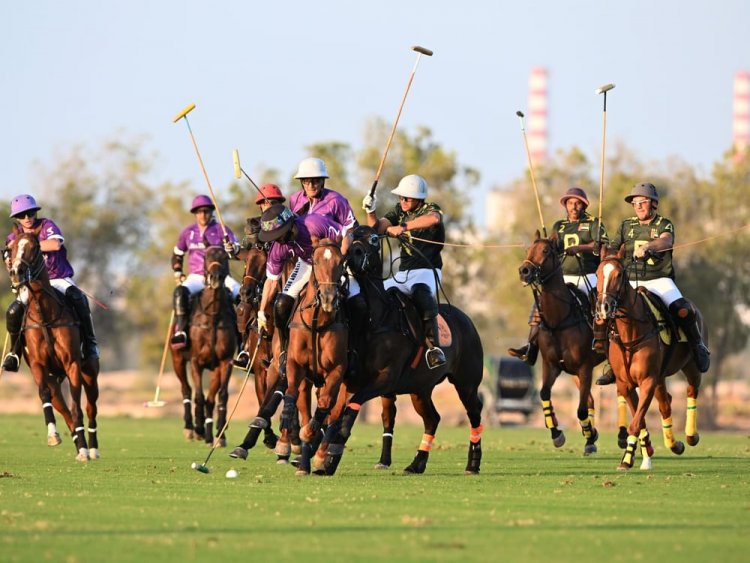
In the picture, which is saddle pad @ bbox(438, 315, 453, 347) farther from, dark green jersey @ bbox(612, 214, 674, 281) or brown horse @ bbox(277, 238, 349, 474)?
dark green jersey @ bbox(612, 214, 674, 281)

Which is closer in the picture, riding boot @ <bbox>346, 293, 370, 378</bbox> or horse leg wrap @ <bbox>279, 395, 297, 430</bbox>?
horse leg wrap @ <bbox>279, 395, 297, 430</bbox>

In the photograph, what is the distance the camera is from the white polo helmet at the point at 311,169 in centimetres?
1766

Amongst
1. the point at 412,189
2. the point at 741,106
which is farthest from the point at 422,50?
the point at 741,106

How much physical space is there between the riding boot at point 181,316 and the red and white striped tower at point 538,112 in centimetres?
8614

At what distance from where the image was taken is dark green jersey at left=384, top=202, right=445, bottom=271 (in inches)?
690

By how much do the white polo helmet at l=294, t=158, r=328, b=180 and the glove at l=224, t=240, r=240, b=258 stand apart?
4.54m

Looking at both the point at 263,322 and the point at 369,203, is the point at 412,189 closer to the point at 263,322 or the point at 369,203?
the point at 369,203

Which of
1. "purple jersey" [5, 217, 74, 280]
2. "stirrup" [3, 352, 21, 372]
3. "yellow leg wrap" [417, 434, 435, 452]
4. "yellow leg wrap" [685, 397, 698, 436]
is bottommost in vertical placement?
"yellow leg wrap" [417, 434, 435, 452]

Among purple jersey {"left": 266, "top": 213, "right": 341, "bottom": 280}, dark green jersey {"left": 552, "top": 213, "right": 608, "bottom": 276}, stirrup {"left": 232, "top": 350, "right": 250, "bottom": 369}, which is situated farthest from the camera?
stirrup {"left": 232, "top": 350, "right": 250, "bottom": 369}

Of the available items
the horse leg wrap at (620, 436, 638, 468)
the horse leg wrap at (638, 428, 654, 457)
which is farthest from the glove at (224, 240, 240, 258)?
the horse leg wrap at (620, 436, 638, 468)

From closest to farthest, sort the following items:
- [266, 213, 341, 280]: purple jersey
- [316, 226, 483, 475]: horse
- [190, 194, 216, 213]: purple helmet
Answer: [316, 226, 483, 475]: horse
[266, 213, 341, 280]: purple jersey
[190, 194, 216, 213]: purple helmet

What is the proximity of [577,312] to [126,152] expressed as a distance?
4707cm

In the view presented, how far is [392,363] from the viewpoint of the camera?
1677 centimetres

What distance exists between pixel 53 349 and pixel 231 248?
3.94 meters
